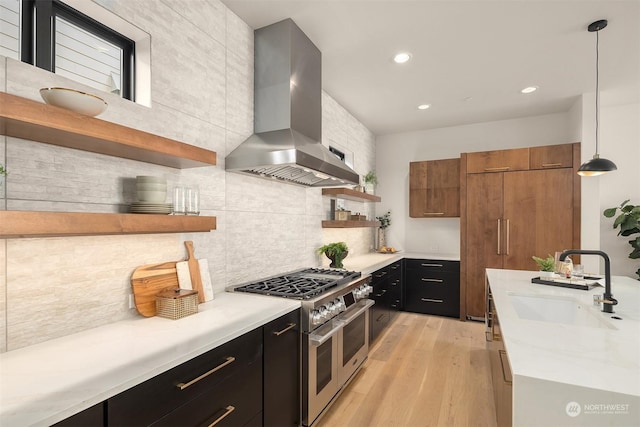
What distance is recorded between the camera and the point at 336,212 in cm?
388

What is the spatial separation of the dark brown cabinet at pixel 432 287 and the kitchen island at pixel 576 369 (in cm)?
281

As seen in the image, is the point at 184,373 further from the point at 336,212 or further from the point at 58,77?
the point at 336,212

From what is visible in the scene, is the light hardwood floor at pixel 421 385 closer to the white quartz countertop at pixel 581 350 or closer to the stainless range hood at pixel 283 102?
the white quartz countertop at pixel 581 350

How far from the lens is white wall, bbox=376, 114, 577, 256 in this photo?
449 cm

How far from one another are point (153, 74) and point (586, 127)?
4.57 meters

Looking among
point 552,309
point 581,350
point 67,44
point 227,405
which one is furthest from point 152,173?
point 552,309

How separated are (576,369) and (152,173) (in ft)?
6.57

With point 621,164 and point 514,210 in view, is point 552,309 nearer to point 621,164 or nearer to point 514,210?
point 514,210

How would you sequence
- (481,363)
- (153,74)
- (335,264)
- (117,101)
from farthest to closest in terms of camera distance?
(335,264) → (481,363) → (153,74) → (117,101)

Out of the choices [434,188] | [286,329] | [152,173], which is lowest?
[286,329]

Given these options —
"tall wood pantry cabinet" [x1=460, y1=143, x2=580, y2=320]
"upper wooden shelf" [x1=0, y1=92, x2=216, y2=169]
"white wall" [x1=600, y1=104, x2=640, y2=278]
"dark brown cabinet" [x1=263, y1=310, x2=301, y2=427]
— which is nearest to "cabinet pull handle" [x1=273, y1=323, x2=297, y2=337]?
A: "dark brown cabinet" [x1=263, y1=310, x2=301, y2=427]

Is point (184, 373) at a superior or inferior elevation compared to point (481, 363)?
superior

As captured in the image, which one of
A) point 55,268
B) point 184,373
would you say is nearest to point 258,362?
point 184,373

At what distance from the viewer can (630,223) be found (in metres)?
3.84
